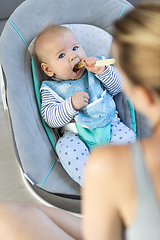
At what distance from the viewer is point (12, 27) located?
1234mm

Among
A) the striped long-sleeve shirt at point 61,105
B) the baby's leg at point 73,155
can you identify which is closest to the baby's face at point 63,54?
the striped long-sleeve shirt at point 61,105

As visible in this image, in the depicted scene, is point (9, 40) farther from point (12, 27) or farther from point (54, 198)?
point (54, 198)

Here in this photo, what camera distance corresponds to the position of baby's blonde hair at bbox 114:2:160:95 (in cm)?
39

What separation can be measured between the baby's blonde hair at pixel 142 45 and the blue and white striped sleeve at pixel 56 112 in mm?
767

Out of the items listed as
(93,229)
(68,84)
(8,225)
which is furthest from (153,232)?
(68,84)

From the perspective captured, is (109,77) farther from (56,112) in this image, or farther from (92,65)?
(56,112)

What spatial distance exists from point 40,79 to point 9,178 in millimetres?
515

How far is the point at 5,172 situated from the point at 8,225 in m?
0.79

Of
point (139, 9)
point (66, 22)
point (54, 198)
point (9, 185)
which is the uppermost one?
point (139, 9)

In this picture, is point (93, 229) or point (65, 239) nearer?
point (93, 229)

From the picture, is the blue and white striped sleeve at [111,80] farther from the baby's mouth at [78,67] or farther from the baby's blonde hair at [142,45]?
the baby's blonde hair at [142,45]

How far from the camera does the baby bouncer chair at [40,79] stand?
42.3 inches

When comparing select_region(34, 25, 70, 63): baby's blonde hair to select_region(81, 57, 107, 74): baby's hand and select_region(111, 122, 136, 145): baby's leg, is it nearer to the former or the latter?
select_region(81, 57, 107, 74): baby's hand

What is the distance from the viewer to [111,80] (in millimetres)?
1283
